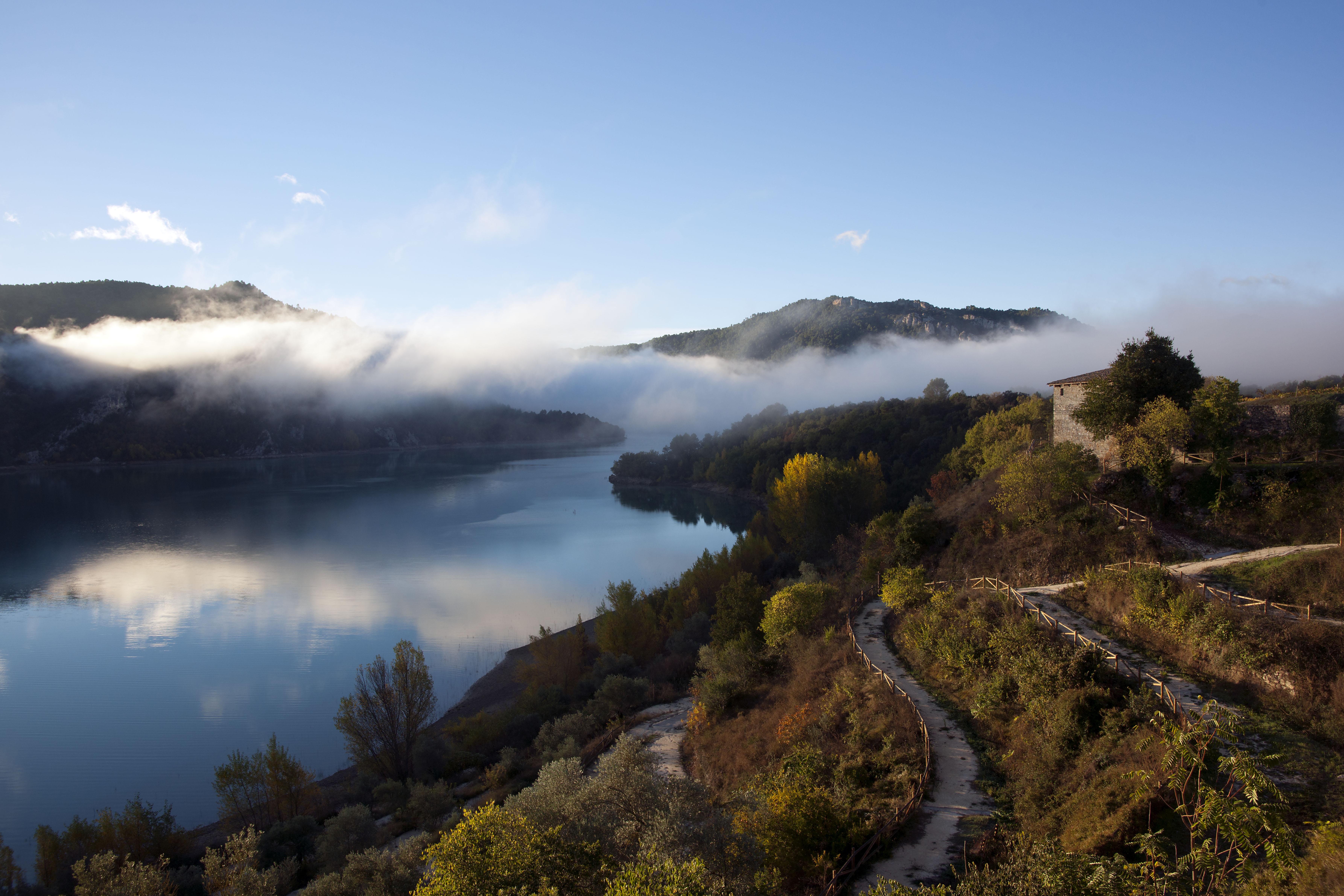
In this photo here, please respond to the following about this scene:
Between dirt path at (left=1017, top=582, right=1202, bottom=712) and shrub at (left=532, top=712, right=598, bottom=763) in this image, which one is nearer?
dirt path at (left=1017, top=582, right=1202, bottom=712)

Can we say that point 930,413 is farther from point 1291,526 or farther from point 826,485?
point 1291,526

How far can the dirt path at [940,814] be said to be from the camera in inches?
347

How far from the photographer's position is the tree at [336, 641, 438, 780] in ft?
71.3

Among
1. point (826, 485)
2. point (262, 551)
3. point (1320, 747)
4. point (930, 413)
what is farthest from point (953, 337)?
point (1320, 747)

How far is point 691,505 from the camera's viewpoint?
84750 millimetres

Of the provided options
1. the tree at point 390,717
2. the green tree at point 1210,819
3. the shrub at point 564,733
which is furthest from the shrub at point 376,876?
the green tree at point 1210,819

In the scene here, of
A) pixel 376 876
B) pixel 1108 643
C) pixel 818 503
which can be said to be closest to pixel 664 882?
pixel 376 876

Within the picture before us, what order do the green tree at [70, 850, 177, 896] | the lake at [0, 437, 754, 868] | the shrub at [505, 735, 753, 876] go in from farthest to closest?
1. the lake at [0, 437, 754, 868]
2. the green tree at [70, 850, 177, 896]
3. the shrub at [505, 735, 753, 876]

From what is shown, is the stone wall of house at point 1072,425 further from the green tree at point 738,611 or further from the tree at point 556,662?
the tree at point 556,662

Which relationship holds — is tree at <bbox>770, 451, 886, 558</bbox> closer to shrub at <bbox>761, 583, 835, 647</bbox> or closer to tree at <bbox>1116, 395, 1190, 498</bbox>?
shrub at <bbox>761, 583, 835, 647</bbox>

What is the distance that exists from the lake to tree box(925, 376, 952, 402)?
89.8 feet

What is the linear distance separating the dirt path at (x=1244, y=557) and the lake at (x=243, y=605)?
2577 cm

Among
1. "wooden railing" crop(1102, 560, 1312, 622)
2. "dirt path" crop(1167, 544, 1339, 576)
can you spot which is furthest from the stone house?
"wooden railing" crop(1102, 560, 1312, 622)

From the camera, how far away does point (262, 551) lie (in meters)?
55.2
